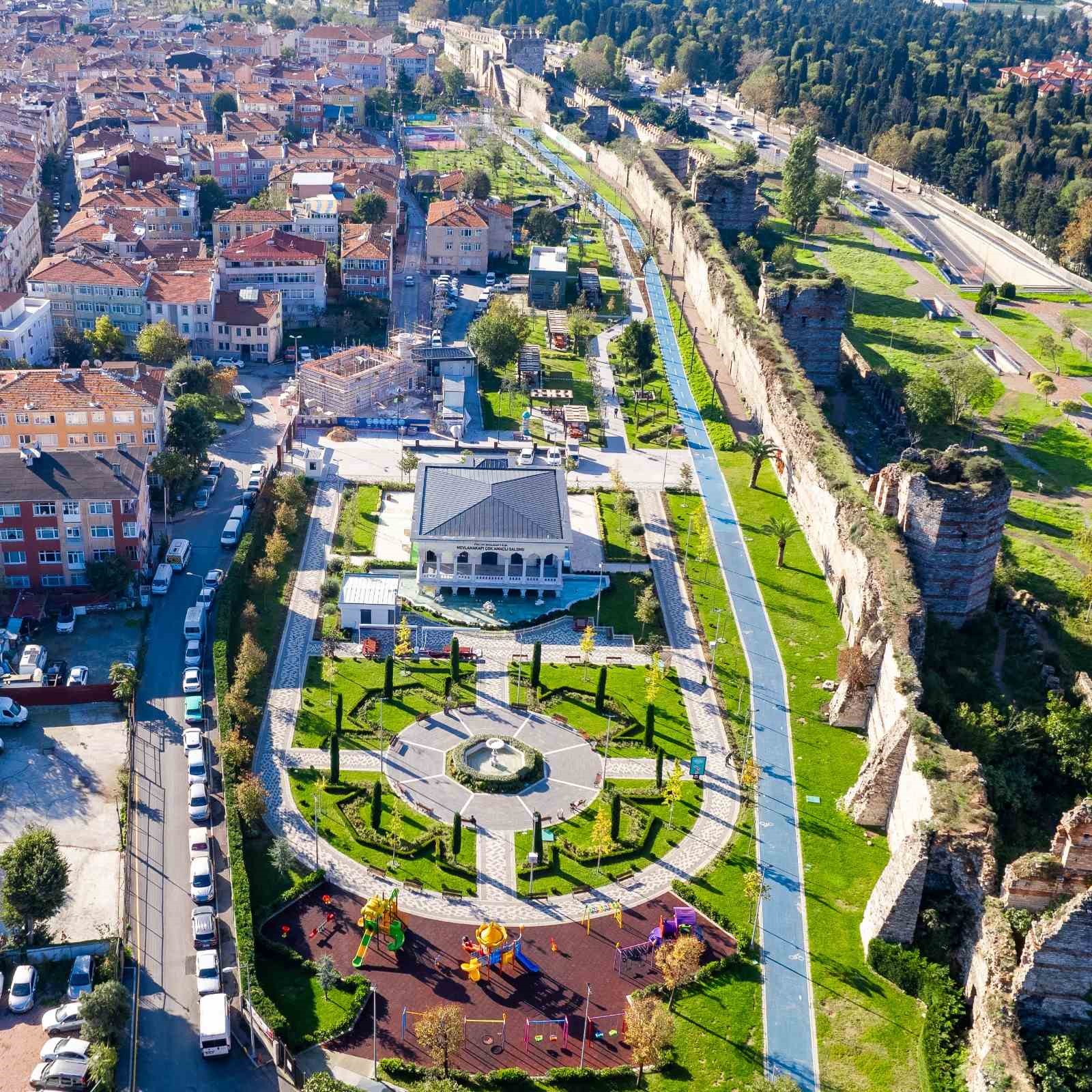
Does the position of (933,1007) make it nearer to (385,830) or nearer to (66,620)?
(385,830)

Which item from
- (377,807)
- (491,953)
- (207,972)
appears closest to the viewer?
(207,972)

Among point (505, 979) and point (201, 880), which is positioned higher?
point (201, 880)

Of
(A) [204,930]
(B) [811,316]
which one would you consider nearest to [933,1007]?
(A) [204,930]

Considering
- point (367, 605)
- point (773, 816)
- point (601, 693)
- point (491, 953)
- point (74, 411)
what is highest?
point (74, 411)

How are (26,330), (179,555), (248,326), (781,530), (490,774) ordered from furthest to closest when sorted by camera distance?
(248,326) → (26,330) → (781,530) → (179,555) → (490,774)

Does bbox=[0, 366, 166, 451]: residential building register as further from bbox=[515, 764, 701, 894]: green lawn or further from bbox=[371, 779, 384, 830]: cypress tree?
bbox=[515, 764, 701, 894]: green lawn

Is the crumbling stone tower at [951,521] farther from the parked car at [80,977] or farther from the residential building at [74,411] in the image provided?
the residential building at [74,411]

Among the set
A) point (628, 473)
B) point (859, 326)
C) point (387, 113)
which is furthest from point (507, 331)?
point (387, 113)
